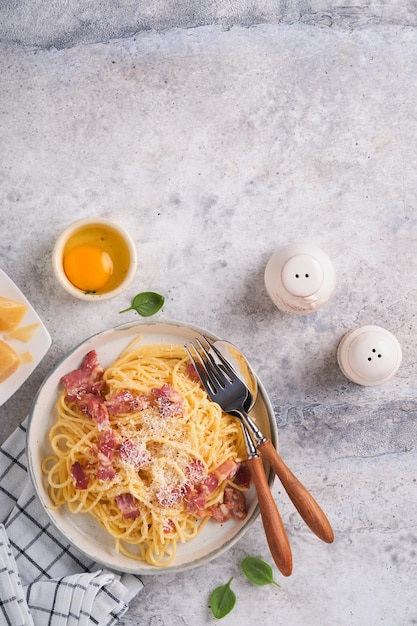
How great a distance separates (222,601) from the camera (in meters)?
3.09

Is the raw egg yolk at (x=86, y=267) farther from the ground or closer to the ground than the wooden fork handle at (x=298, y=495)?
farther from the ground

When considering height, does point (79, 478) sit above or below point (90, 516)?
above

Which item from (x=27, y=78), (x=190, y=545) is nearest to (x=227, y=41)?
(x=27, y=78)

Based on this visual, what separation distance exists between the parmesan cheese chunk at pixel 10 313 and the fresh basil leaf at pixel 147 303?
18.2 inches

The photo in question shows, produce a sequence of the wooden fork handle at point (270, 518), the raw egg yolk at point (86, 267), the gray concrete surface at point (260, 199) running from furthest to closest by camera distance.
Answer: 1. the gray concrete surface at point (260, 199)
2. the raw egg yolk at point (86, 267)
3. the wooden fork handle at point (270, 518)

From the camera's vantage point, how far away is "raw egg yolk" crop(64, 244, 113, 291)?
9.78ft

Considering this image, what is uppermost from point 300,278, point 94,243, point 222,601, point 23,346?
point 94,243

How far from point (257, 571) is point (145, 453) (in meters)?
0.80

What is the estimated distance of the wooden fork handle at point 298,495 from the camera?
278cm

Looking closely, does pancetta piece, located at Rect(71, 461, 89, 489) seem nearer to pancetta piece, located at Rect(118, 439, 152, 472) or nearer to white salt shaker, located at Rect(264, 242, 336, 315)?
pancetta piece, located at Rect(118, 439, 152, 472)

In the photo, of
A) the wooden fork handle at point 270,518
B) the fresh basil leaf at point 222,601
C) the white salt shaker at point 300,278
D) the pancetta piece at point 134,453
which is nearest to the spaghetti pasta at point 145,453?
the pancetta piece at point 134,453

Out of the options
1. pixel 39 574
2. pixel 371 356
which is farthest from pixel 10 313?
pixel 371 356

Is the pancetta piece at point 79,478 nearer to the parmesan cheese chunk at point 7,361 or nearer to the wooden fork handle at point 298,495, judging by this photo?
the parmesan cheese chunk at point 7,361

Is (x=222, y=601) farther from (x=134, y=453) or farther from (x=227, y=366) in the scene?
(x=227, y=366)
